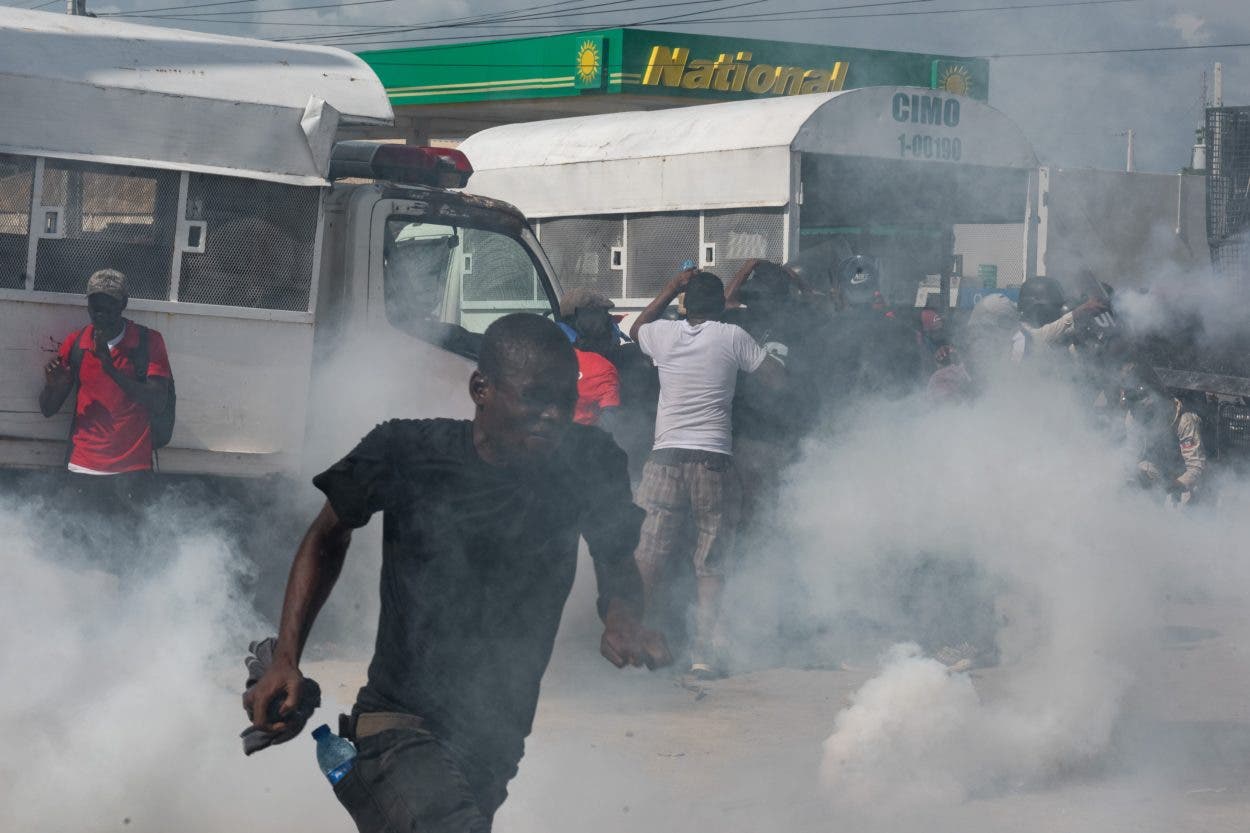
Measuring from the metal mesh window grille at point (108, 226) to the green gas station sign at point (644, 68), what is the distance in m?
15.2

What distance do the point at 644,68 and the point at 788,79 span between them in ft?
9.46

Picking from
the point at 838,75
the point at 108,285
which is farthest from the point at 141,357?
the point at 838,75

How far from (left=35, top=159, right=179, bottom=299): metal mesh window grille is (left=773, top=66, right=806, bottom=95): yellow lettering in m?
18.7

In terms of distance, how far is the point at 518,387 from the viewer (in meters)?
3.16

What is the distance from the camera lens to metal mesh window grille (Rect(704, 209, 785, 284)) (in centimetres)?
1028

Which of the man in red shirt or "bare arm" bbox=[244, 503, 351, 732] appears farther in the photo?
the man in red shirt

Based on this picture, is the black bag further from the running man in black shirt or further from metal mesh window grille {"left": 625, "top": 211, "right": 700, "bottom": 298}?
metal mesh window grille {"left": 625, "top": 211, "right": 700, "bottom": 298}

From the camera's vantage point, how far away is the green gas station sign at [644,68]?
22.9 m

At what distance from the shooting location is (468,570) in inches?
123

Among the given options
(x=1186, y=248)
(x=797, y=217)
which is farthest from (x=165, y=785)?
(x=1186, y=248)

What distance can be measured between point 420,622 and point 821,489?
5025 millimetres

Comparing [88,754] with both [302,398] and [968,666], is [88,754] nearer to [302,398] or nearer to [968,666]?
[302,398]

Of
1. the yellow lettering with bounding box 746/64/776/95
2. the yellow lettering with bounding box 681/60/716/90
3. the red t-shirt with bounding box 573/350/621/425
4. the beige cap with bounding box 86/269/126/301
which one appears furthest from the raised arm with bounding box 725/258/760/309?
the yellow lettering with bounding box 746/64/776/95

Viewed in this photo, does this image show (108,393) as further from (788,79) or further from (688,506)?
(788,79)
